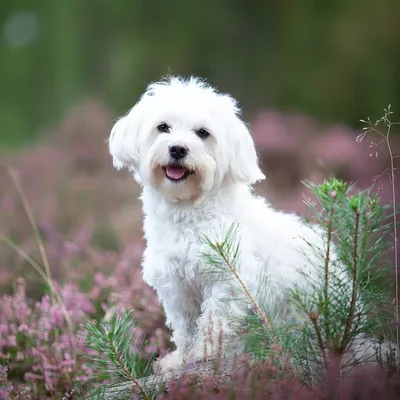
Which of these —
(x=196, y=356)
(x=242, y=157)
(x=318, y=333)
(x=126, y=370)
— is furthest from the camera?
(x=242, y=157)

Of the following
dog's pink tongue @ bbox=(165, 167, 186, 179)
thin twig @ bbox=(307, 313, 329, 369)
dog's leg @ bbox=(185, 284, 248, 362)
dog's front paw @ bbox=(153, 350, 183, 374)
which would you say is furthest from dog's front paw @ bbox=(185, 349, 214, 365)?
dog's pink tongue @ bbox=(165, 167, 186, 179)

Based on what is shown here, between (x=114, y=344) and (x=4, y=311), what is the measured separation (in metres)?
1.96

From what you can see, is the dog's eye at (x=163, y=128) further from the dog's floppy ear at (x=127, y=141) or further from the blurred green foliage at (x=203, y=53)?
the blurred green foliage at (x=203, y=53)

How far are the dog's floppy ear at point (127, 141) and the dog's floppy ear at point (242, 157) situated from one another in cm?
55

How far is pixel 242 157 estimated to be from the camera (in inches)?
141

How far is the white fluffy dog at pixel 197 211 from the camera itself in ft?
11.2

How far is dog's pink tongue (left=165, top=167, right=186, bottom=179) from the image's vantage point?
3.47 meters

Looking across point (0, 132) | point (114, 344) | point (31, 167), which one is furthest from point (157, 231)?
point (0, 132)

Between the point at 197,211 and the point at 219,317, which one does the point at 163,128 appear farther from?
the point at 219,317

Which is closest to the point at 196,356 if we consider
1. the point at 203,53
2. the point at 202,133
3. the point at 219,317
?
the point at 219,317

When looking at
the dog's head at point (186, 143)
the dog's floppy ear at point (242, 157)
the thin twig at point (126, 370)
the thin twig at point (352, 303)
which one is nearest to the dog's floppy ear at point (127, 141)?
the dog's head at point (186, 143)

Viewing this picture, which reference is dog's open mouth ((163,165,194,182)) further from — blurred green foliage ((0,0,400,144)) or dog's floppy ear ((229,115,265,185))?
blurred green foliage ((0,0,400,144))

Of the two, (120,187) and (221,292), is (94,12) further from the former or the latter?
(221,292)

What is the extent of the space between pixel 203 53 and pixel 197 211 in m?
15.5
